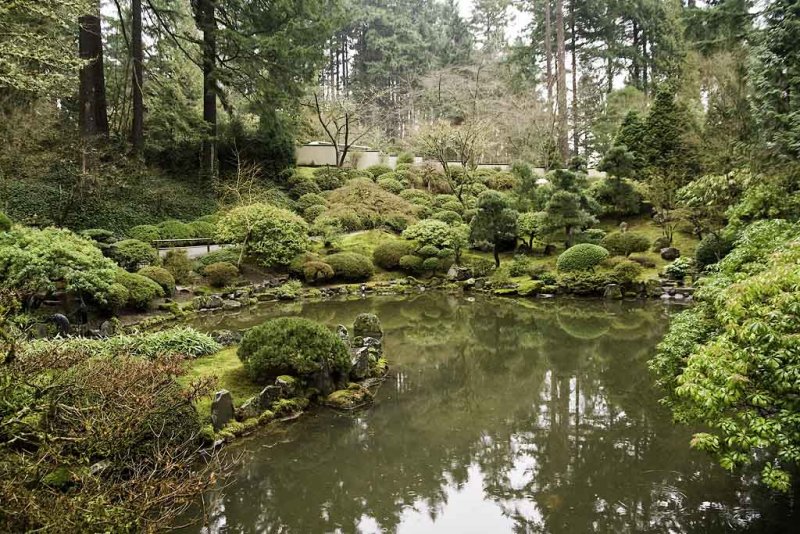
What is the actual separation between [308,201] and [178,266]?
870 centimetres

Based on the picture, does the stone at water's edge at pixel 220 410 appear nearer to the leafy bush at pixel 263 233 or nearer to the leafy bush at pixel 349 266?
the leafy bush at pixel 263 233

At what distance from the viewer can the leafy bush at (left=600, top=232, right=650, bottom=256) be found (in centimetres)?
1662

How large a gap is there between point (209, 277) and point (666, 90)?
18.7 m

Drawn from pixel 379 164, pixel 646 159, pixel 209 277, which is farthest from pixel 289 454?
pixel 379 164

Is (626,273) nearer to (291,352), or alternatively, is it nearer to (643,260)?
(643,260)

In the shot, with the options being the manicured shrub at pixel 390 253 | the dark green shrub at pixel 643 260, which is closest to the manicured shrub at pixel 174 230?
the manicured shrub at pixel 390 253

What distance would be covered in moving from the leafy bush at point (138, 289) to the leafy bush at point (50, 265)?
1.13m

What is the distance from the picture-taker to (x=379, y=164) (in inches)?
1099

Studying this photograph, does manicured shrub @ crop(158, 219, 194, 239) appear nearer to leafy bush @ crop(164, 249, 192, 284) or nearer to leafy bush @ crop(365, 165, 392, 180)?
leafy bush @ crop(164, 249, 192, 284)

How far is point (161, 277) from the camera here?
1255 cm

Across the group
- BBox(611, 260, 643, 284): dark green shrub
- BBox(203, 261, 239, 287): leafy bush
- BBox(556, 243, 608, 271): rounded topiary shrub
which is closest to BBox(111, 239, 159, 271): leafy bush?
BBox(203, 261, 239, 287): leafy bush

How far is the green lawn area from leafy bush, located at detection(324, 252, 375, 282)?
8491mm

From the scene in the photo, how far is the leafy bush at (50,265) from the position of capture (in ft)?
27.9

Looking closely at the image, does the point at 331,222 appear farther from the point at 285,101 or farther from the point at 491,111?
the point at 491,111
